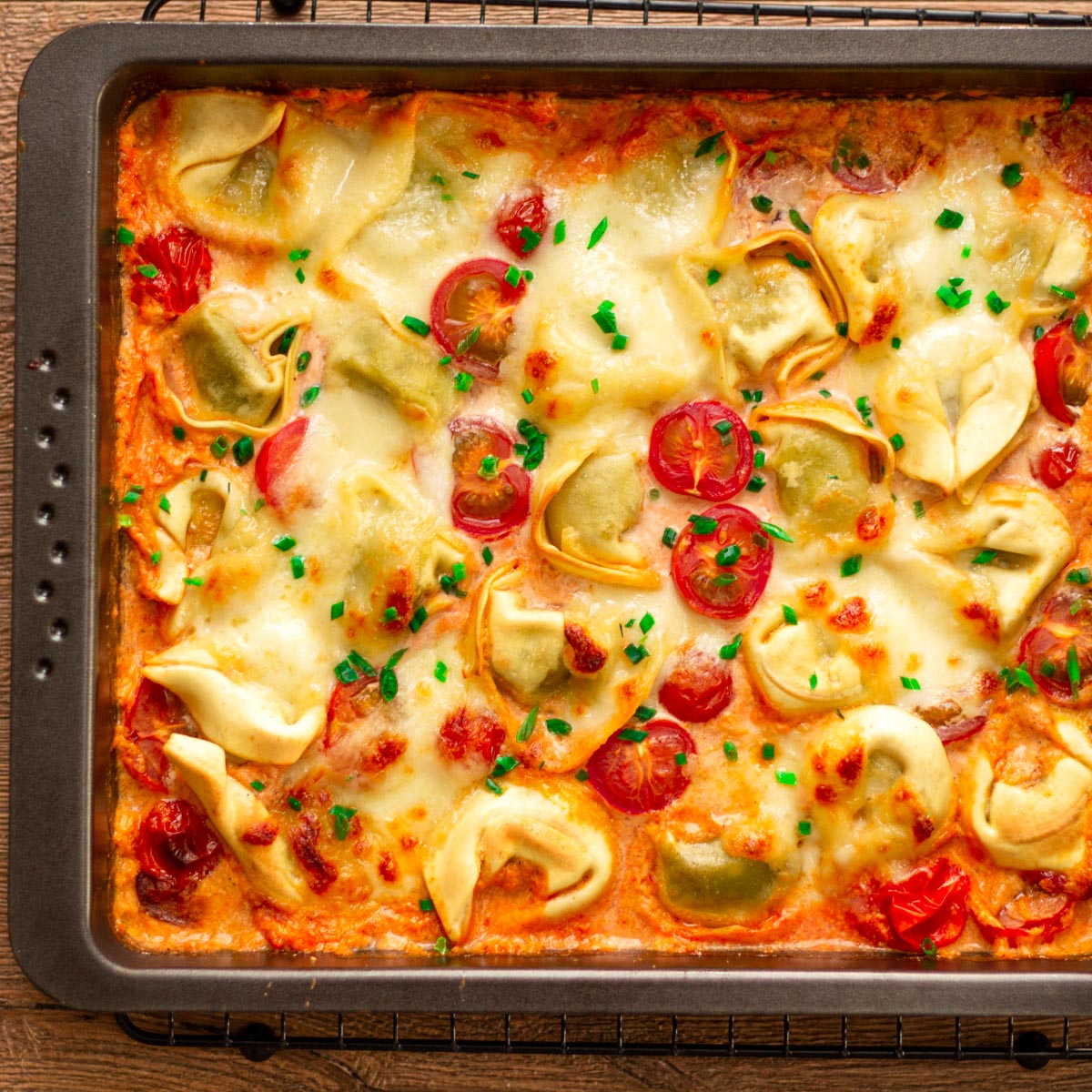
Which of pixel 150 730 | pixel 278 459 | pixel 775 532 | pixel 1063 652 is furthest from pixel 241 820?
pixel 1063 652

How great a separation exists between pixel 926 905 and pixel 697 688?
67 cm

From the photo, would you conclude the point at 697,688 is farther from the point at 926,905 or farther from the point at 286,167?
the point at 286,167

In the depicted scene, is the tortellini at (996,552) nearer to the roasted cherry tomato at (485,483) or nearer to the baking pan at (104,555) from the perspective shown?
the baking pan at (104,555)

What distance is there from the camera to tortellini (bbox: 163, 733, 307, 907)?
2.40m

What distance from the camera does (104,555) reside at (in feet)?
7.88

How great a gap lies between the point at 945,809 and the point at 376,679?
1258 millimetres

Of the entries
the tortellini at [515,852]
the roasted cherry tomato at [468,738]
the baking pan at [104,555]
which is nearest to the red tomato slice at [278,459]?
the baking pan at [104,555]

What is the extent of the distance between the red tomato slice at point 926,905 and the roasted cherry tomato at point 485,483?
114 cm

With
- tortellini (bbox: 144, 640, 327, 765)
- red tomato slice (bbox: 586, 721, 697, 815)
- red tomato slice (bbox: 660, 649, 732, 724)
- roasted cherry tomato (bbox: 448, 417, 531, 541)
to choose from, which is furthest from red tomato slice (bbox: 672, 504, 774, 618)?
tortellini (bbox: 144, 640, 327, 765)

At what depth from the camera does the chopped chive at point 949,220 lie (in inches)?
97.7

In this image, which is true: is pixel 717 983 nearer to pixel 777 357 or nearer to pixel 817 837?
pixel 817 837

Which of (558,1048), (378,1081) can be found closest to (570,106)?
(558,1048)

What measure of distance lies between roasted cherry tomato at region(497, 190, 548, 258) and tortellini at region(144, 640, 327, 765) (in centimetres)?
110

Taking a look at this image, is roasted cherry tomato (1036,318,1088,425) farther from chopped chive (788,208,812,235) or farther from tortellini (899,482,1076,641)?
chopped chive (788,208,812,235)
